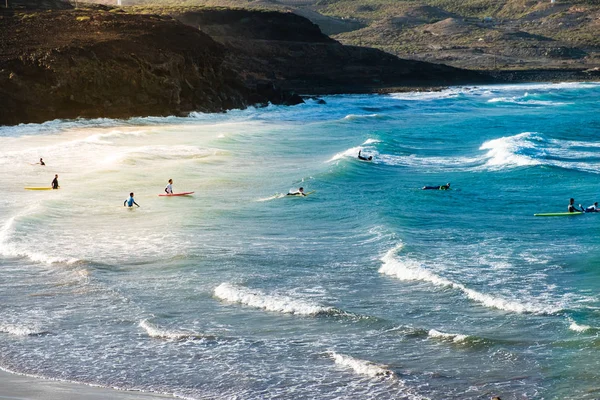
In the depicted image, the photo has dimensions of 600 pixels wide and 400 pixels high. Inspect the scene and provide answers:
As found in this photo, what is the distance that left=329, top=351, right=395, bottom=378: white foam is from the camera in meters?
17.0

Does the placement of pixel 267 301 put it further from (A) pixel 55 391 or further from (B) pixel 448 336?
(A) pixel 55 391

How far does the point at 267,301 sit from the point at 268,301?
2 centimetres

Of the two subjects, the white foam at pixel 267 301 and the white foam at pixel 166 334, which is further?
the white foam at pixel 267 301

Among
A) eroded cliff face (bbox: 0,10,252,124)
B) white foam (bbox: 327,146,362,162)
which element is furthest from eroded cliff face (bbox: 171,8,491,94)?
white foam (bbox: 327,146,362,162)

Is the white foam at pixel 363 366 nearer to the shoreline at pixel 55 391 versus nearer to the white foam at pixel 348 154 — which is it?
the shoreline at pixel 55 391

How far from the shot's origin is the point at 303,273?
23.9 meters

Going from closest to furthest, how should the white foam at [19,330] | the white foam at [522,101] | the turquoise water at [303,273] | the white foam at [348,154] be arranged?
the turquoise water at [303,273], the white foam at [19,330], the white foam at [348,154], the white foam at [522,101]

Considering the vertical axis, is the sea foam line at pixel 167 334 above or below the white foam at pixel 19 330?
below

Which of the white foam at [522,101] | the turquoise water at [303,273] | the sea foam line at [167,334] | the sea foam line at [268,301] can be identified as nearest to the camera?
the turquoise water at [303,273]

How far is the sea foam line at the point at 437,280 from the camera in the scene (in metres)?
20.5

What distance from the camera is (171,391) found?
53.8ft

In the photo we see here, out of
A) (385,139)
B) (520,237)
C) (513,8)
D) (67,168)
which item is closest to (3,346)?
(520,237)

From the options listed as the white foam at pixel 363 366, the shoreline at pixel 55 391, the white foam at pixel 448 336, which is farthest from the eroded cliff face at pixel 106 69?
the white foam at pixel 363 366

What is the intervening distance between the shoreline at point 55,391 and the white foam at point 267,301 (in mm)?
5248
